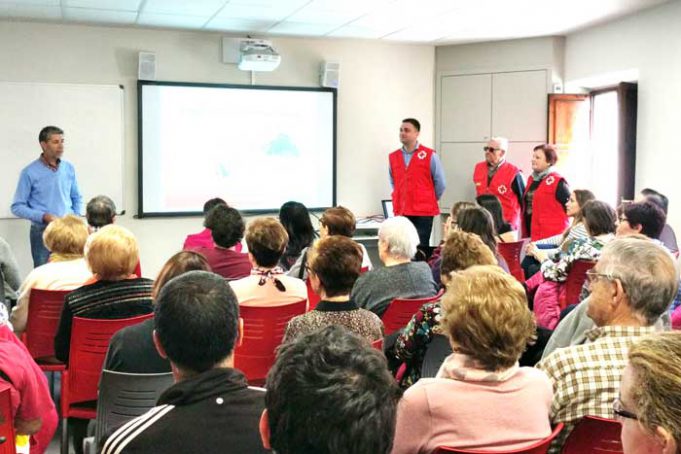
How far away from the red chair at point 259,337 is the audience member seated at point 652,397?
2115mm

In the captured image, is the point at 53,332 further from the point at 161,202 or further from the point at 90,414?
the point at 161,202

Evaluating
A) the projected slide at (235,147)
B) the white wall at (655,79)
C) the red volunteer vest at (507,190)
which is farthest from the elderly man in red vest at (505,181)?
the projected slide at (235,147)

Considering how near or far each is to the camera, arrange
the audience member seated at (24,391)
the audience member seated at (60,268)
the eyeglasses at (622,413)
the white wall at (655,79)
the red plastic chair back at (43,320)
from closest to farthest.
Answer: the eyeglasses at (622,413)
the audience member seated at (24,391)
the red plastic chair back at (43,320)
the audience member seated at (60,268)
the white wall at (655,79)

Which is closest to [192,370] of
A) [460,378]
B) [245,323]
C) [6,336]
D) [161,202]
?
[460,378]

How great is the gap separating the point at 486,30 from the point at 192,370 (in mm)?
6675

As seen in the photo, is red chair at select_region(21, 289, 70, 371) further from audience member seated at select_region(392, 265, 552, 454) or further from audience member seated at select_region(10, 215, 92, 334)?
audience member seated at select_region(392, 265, 552, 454)

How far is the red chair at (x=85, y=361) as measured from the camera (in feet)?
9.87

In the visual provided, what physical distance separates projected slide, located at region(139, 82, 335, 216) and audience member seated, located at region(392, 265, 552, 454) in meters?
6.09

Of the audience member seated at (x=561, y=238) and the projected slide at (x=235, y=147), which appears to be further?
Result: the projected slide at (x=235, y=147)

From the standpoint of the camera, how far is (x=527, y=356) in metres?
3.00

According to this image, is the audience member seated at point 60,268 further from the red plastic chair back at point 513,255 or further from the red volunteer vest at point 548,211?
the red volunteer vest at point 548,211

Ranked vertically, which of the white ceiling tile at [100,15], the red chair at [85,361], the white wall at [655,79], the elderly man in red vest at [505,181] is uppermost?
the white ceiling tile at [100,15]

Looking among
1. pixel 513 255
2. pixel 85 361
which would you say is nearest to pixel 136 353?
pixel 85 361

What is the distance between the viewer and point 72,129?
24.1 ft
